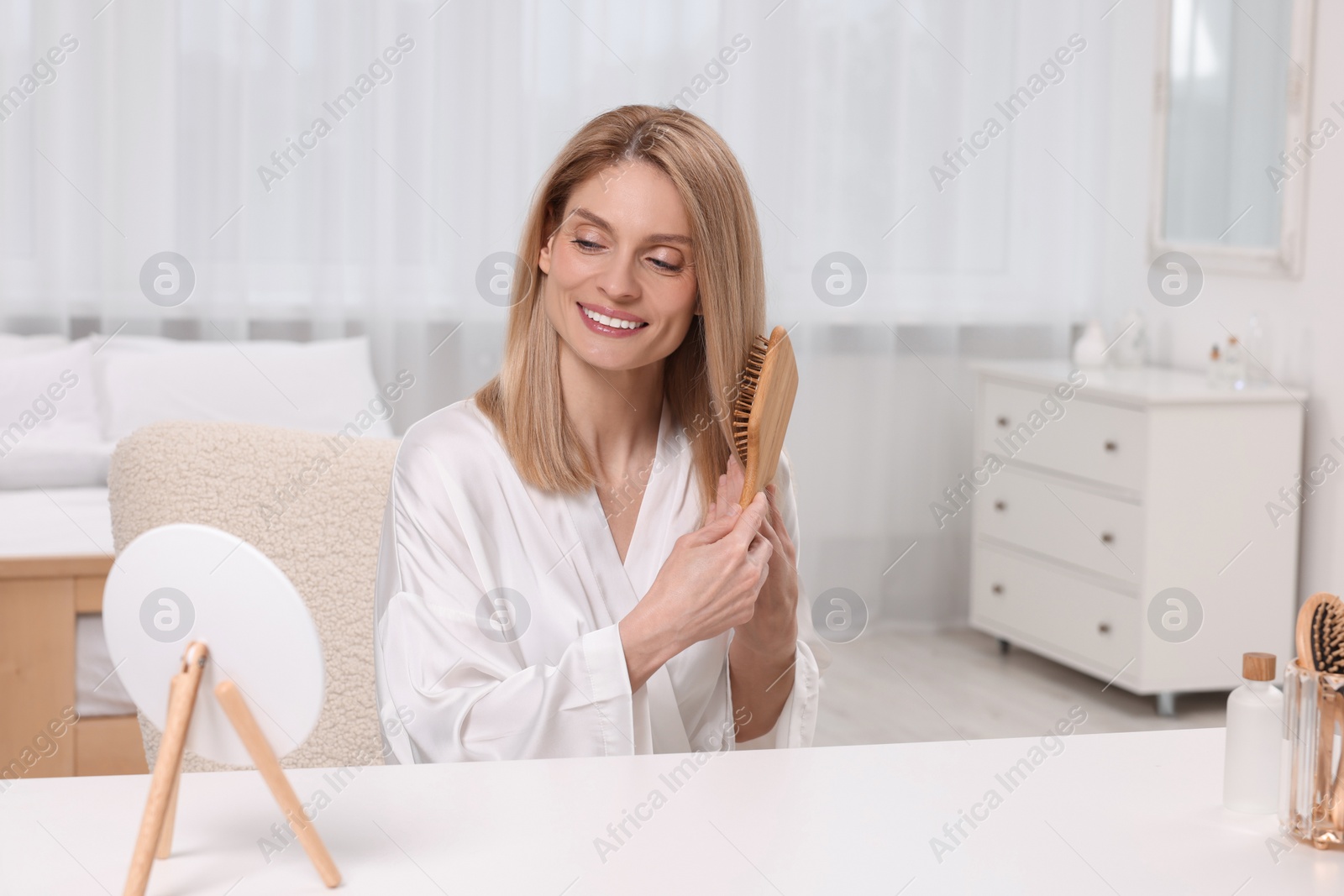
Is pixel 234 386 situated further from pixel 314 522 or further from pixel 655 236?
pixel 655 236

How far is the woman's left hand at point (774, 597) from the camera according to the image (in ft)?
4.07

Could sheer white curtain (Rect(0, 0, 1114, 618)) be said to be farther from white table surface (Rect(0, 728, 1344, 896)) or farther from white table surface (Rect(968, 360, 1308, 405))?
white table surface (Rect(0, 728, 1344, 896))

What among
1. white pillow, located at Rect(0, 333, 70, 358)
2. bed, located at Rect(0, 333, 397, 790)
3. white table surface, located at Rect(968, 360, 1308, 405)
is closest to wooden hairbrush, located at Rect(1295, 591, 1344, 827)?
bed, located at Rect(0, 333, 397, 790)

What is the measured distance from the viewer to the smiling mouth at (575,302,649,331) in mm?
1288

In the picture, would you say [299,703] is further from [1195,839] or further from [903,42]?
[903,42]

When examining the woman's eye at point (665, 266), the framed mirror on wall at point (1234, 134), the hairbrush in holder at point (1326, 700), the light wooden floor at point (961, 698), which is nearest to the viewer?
the hairbrush in holder at point (1326, 700)

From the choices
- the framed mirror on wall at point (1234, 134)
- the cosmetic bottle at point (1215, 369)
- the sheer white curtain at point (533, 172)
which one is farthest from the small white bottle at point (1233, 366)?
the sheer white curtain at point (533, 172)

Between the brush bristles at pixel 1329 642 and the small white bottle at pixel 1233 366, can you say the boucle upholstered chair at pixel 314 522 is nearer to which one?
the brush bristles at pixel 1329 642

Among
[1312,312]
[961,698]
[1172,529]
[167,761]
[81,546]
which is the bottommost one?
[961,698]

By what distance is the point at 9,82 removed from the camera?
3533mm

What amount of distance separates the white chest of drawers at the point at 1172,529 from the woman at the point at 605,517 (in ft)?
7.39

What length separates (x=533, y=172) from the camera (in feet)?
12.8

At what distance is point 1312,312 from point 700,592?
2904 millimetres

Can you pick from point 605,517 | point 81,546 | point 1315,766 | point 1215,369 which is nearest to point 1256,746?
point 1315,766
